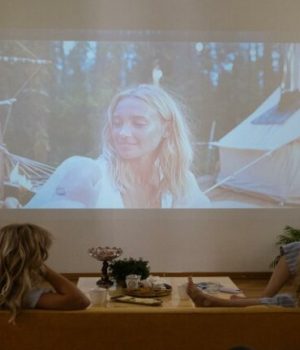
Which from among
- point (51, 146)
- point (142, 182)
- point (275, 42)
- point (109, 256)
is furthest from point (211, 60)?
point (109, 256)

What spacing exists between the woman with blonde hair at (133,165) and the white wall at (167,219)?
0.15 meters

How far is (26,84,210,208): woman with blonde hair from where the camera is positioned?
5266 mm

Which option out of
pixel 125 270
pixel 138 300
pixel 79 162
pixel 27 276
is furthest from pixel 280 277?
pixel 79 162

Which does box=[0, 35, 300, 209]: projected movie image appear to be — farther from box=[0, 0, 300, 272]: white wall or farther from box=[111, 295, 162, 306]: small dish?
box=[111, 295, 162, 306]: small dish

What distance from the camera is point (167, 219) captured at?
538 centimetres

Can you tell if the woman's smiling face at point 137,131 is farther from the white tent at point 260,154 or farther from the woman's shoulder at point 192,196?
the white tent at point 260,154

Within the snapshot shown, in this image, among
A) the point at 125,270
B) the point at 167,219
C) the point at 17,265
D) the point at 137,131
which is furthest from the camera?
the point at 167,219

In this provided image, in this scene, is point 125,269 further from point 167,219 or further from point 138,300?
point 167,219

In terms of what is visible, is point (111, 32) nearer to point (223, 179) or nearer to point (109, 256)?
point (223, 179)

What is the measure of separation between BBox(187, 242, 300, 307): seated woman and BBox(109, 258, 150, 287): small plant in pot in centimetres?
104

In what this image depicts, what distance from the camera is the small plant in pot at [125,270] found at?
3314 mm

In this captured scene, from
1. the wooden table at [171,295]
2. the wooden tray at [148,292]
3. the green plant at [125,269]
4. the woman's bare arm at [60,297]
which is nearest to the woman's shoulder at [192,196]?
the wooden table at [171,295]

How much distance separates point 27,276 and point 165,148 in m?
3.58

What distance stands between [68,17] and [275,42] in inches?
85.2
